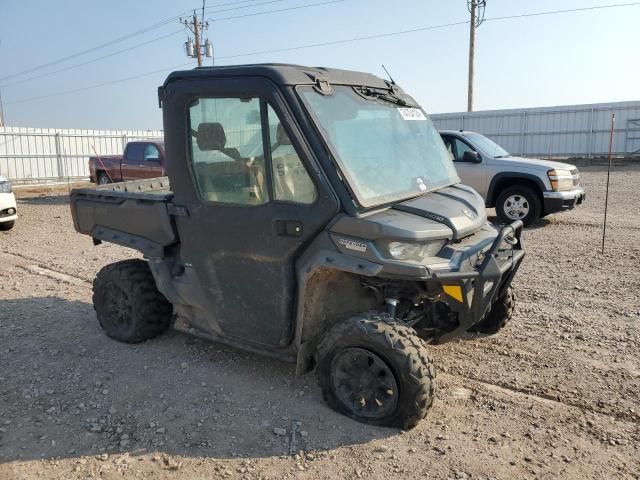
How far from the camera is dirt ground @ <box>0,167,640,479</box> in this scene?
3.20 m

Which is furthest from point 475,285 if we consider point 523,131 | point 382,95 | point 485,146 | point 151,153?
point 523,131

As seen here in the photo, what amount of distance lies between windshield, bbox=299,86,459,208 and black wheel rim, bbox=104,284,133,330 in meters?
2.58

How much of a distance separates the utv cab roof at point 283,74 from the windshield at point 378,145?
9cm

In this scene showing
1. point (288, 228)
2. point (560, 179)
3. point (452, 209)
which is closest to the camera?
point (288, 228)

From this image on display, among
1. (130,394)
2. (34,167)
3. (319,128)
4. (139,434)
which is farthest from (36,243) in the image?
(34,167)

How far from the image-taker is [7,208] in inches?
411

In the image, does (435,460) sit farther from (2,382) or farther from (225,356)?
(2,382)

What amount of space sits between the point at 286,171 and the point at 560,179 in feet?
26.6

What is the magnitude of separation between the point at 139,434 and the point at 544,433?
2.62 m

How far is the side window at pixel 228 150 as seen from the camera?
3656mm

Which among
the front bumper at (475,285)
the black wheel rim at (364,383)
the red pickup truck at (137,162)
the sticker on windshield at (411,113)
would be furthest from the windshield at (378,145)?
the red pickup truck at (137,162)

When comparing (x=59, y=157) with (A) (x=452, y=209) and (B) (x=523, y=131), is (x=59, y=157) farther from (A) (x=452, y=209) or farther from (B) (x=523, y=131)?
(A) (x=452, y=209)

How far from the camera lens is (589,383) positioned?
13.2 ft

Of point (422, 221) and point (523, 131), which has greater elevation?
point (523, 131)
